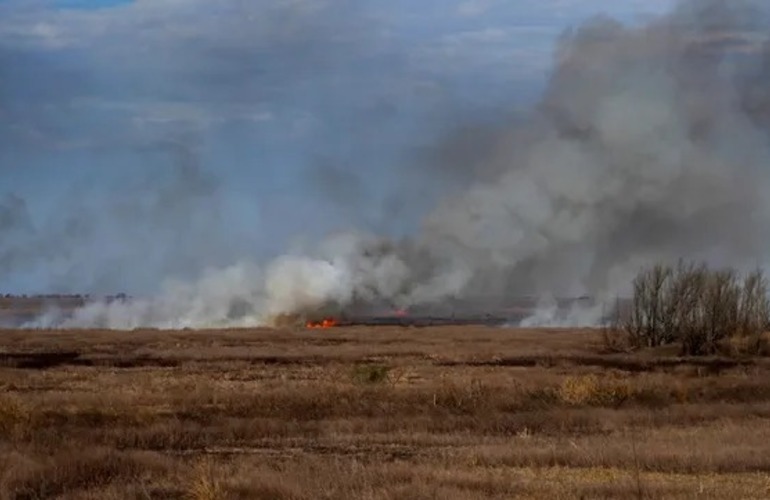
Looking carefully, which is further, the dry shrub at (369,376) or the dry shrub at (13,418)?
the dry shrub at (369,376)

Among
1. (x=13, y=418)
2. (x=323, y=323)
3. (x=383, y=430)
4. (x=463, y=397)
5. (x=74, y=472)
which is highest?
(x=323, y=323)

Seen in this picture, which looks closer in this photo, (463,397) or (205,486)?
(205,486)

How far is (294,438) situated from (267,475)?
865cm

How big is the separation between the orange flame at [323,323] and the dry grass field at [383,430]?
57120mm

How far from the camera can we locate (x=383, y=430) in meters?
29.6

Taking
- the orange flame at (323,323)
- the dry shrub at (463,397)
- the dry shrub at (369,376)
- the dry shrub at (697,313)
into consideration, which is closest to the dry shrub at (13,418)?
the dry shrub at (463,397)

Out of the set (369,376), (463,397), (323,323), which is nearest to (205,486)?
(463,397)

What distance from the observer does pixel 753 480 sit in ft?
66.6

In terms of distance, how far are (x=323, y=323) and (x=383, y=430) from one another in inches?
3625

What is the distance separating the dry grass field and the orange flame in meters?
57.1

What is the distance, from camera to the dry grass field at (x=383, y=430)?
19.0 m

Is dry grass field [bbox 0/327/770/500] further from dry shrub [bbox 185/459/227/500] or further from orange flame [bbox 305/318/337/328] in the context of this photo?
orange flame [bbox 305/318/337/328]

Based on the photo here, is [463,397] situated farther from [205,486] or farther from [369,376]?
[205,486]

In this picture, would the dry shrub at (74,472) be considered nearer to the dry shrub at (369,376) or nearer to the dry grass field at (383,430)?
the dry grass field at (383,430)
